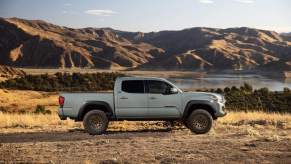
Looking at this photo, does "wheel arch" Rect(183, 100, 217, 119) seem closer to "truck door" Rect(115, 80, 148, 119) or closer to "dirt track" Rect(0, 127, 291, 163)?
"dirt track" Rect(0, 127, 291, 163)

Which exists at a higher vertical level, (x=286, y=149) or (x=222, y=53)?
(x=222, y=53)

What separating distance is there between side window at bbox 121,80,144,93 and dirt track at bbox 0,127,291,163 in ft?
4.22

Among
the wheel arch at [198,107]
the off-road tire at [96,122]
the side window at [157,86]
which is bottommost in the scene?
the off-road tire at [96,122]

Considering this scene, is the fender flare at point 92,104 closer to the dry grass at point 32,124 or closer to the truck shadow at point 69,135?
the truck shadow at point 69,135

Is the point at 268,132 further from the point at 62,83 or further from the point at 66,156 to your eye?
the point at 62,83

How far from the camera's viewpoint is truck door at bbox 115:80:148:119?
14883 mm

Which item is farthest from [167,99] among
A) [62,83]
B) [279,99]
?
[62,83]

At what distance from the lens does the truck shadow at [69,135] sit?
46.2 feet

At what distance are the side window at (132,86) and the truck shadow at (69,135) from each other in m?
1.28

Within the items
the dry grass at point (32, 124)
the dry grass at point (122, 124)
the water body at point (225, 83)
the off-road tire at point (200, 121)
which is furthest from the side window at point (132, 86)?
the water body at point (225, 83)

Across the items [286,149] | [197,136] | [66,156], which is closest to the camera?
[66,156]

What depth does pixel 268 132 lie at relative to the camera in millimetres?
15562

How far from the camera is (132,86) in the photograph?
15055 mm

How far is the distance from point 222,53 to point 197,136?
186 meters
